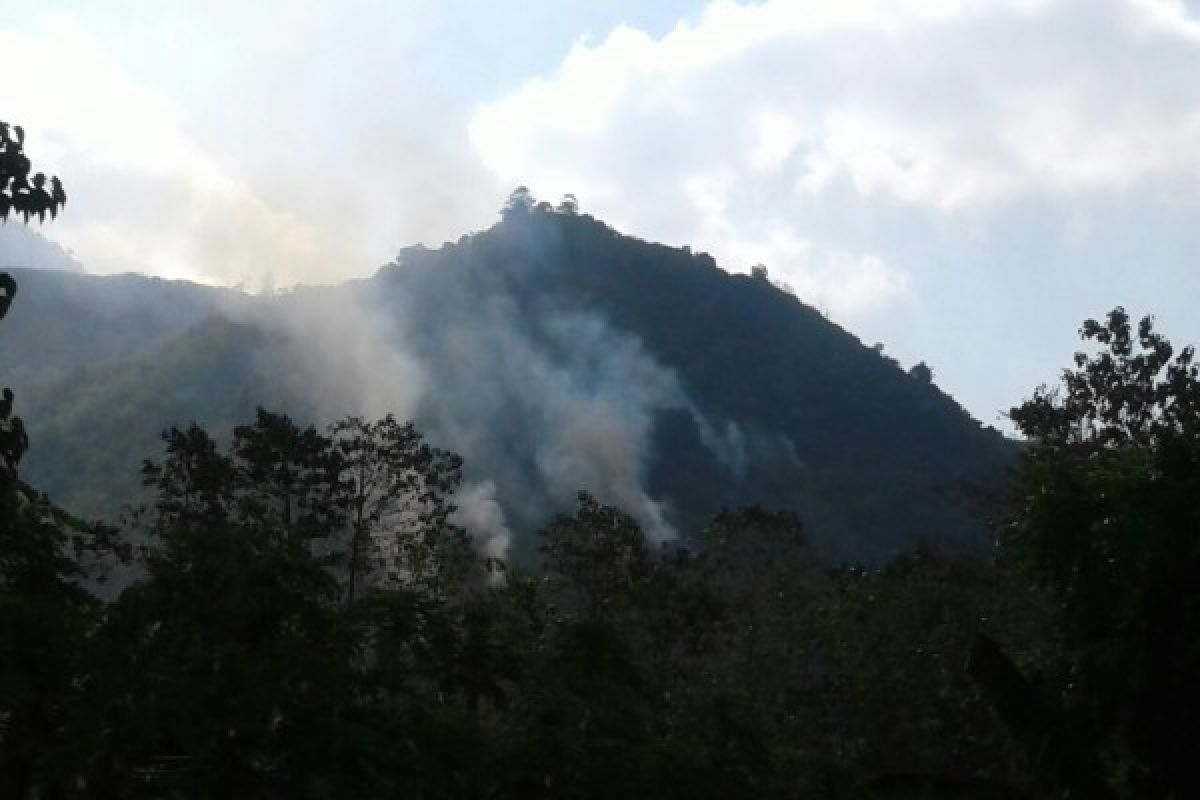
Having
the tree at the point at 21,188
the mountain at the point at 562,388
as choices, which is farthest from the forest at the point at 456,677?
the mountain at the point at 562,388

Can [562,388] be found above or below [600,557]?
above

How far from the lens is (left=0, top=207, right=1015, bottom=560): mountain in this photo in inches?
4530

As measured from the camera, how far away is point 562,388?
136250 mm

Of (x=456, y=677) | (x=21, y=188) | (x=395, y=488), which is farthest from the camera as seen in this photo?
(x=395, y=488)

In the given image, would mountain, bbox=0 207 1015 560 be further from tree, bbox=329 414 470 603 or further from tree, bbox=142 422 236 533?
tree, bbox=142 422 236 533

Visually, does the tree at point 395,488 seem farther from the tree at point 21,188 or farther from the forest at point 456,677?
the tree at point 21,188

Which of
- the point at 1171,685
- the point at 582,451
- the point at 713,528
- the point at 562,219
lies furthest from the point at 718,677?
the point at 562,219

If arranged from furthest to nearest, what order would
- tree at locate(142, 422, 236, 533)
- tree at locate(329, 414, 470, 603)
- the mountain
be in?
the mountain, tree at locate(329, 414, 470, 603), tree at locate(142, 422, 236, 533)

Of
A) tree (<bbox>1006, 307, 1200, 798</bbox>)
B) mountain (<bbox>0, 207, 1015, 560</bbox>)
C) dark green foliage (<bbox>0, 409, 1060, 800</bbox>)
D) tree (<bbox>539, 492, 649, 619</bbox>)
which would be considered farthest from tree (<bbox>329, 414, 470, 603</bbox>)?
mountain (<bbox>0, 207, 1015, 560</bbox>)

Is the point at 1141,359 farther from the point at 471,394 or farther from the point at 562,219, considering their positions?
the point at 562,219

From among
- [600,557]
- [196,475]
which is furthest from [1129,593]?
[196,475]

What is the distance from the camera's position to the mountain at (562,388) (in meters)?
115

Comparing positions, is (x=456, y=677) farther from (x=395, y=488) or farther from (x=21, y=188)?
(x=395, y=488)

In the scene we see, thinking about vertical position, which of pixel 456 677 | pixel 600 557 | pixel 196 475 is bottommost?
pixel 456 677
